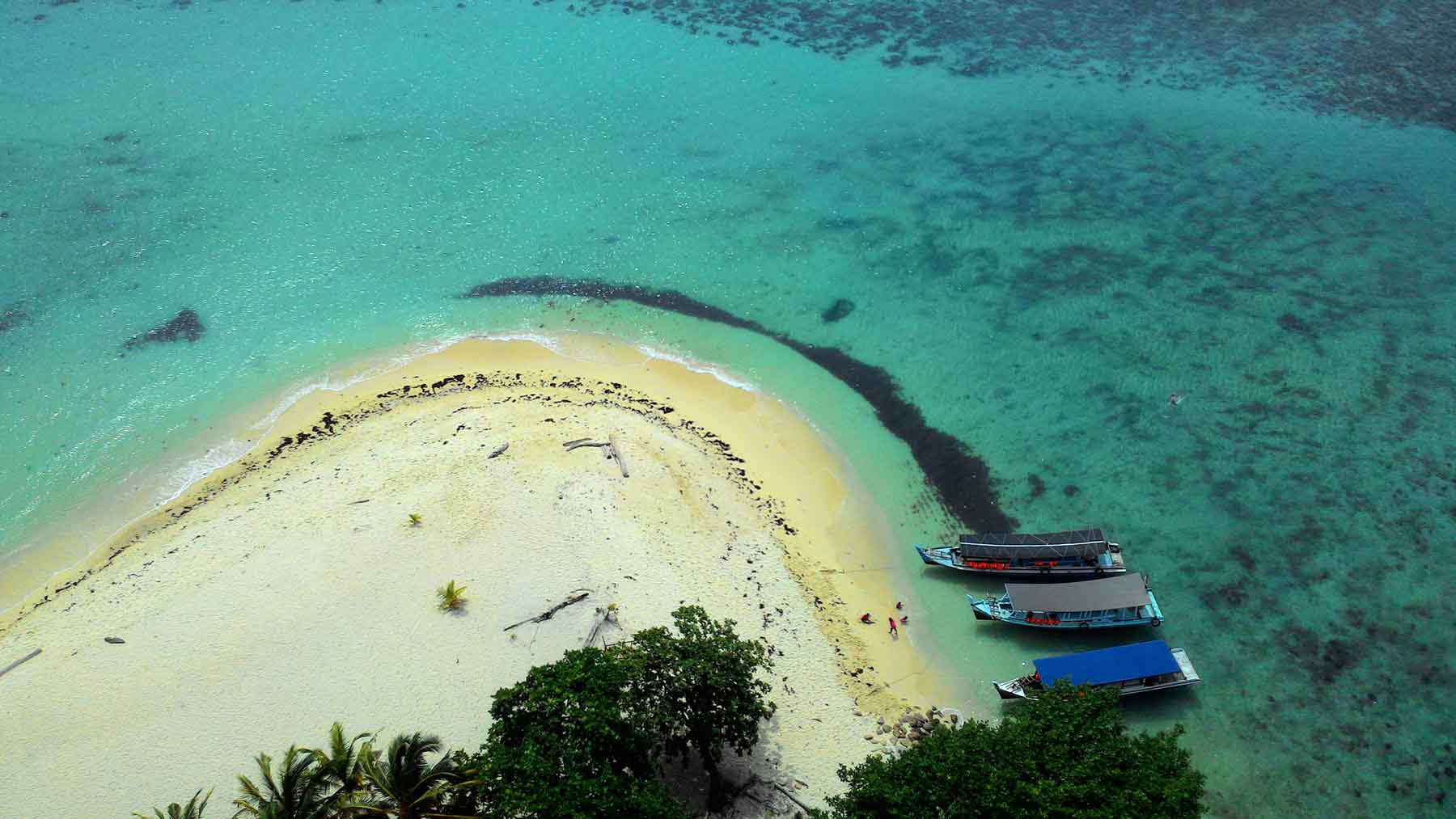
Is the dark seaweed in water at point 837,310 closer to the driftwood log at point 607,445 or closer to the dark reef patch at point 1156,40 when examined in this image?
the driftwood log at point 607,445

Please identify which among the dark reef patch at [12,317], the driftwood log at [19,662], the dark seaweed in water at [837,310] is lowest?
the driftwood log at [19,662]

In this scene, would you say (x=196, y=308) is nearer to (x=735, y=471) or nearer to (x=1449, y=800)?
(x=735, y=471)

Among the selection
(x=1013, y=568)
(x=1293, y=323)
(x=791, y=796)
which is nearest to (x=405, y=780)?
(x=791, y=796)

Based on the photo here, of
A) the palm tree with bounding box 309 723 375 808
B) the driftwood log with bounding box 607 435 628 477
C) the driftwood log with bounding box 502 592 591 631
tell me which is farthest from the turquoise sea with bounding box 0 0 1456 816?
the palm tree with bounding box 309 723 375 808

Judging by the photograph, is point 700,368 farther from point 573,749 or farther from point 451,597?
point 573,749

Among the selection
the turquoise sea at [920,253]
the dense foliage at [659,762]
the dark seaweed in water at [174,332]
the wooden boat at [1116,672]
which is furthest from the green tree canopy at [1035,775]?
the dark seaweed in water at [174,332]

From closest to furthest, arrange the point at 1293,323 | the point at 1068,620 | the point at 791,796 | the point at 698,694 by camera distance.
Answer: the point at 698,694
the point at 791,796
the point at 1068,620
the point at 1293,323
